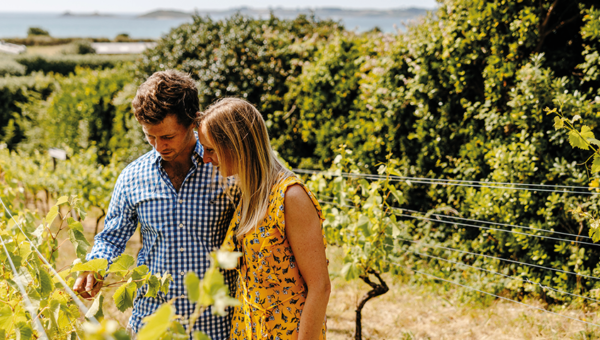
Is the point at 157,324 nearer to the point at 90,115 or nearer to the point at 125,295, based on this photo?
the point at 125,295

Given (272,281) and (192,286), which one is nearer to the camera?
(192,286)

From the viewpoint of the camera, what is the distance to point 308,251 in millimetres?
1445

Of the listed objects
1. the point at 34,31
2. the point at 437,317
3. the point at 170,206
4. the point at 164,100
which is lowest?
the point at 437,317

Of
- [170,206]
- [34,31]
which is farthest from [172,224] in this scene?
[34,31]

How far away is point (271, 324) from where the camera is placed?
1558 millimetres

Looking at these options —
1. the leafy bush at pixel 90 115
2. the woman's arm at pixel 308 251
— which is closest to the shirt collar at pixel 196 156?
the woman's arm at pixel 308 251

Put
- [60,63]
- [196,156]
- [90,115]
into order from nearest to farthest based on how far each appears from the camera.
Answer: [196,156]
[90,115]
[60,63]

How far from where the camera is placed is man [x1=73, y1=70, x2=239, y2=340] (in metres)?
1.74

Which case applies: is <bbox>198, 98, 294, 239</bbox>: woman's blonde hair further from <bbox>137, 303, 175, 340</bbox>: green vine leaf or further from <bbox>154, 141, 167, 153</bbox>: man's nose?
<bbox>137, 303, 175, 340</bbox>: green vine leaf

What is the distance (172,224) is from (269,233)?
52cm

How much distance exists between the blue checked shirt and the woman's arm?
1.38 feet

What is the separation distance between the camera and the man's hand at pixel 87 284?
1576 millimetres

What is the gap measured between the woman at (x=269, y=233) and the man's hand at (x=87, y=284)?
1.92 feet

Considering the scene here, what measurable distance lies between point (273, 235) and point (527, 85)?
2638 mm
